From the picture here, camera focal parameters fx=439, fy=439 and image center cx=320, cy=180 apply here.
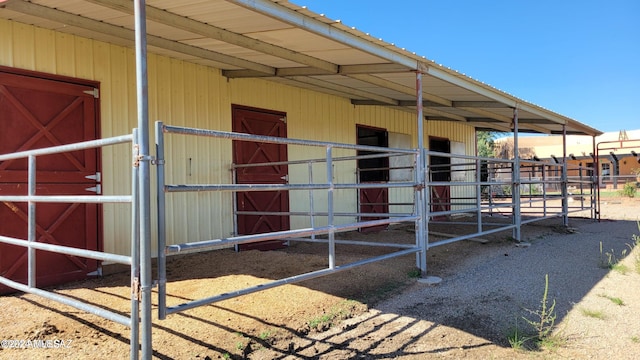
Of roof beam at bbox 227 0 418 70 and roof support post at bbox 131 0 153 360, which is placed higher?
roof beam at bbox 227 0 418 70

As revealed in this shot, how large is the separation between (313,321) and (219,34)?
3.16 metres

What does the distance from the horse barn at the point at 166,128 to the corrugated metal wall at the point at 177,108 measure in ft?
0.06

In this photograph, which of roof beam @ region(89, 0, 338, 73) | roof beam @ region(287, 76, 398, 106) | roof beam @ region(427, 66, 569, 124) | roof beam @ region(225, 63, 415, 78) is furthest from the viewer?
roof beam @ region(287, 76, 398, 106)

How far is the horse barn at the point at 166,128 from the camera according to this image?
320 centimetres

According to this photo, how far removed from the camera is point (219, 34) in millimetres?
4801

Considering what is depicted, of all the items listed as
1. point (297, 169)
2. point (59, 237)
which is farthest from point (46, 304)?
point (297, 169)

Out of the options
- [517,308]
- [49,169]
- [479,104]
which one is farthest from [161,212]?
[479,104]

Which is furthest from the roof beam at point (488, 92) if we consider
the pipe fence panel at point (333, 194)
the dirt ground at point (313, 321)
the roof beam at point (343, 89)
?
the dirt ground at point (313, 321)

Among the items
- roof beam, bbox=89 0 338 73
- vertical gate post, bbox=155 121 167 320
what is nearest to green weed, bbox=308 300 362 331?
vertical gate post, bbox=155 121 167 320

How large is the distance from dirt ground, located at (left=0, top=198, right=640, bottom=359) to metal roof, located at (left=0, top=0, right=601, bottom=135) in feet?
8.61

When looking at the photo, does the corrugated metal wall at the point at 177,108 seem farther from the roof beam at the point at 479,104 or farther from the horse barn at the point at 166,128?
the roof beam at the point at 479,104

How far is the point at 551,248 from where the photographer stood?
302 inches

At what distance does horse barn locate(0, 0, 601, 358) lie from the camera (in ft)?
10.5

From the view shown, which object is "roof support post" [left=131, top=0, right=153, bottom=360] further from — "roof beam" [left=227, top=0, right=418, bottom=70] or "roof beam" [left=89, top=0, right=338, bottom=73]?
"roof beam" [left=89, top=0, right=338, bottom=73]
